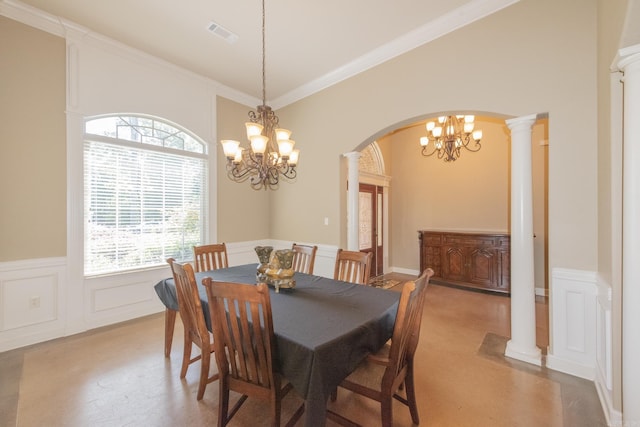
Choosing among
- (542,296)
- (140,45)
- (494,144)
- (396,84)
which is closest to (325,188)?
(396,84)

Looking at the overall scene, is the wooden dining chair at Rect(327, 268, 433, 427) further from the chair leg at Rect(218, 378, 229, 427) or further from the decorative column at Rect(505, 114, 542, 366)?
the decorative column at Rect(505, 114, 542, 366)

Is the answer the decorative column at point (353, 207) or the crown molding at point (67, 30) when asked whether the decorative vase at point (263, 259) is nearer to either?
the decorative column at point (353, 207)

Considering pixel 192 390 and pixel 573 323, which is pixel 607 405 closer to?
pixel 573 323

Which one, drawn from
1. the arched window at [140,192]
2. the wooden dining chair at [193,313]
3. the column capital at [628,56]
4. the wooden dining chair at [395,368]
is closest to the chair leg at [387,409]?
the wooden dining chair at [395,368]

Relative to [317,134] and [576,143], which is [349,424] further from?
[317,134]

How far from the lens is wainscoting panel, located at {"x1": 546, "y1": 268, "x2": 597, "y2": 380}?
7.15ft

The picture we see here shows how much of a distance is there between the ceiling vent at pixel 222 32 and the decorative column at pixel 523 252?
124 inches

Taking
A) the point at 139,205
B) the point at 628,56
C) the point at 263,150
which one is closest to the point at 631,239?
the point at 628,56

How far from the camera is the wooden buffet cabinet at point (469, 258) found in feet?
14.4

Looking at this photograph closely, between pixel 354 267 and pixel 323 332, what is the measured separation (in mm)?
1297

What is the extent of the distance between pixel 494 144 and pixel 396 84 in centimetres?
282

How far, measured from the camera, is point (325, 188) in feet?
13.6

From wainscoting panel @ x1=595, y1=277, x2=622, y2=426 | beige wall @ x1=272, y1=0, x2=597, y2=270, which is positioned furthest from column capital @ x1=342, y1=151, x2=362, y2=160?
wainscoting panel @ x1=595, y1=277, x2=622, y2=426

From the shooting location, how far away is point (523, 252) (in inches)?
98.0
